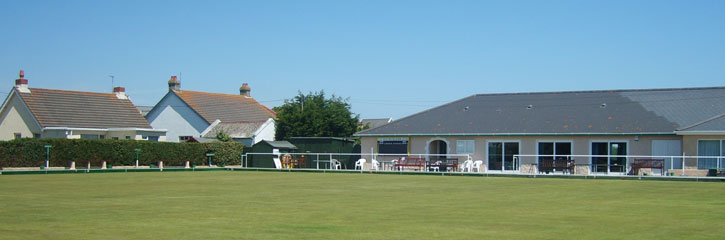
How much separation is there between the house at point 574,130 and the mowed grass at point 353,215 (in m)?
14.9

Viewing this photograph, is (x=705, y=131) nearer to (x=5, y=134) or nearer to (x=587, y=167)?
(x=587, y=167)

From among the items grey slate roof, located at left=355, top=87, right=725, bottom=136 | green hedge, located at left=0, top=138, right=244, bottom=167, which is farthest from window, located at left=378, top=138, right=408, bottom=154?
green hedge, located at left=0, top=138, right=244, bottom=167

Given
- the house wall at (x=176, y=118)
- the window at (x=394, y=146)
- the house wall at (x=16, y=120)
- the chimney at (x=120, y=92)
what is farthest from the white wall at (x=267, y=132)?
the window at (x=394, y=146)

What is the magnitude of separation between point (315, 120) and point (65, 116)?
14.9 m

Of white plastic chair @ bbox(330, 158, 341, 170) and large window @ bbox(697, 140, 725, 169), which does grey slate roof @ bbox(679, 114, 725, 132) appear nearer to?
large window @ bbox(697, 140, 725, 169)

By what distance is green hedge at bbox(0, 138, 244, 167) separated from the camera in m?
31.6

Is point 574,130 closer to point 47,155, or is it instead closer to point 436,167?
point 436,167

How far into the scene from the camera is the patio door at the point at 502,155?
34.6m

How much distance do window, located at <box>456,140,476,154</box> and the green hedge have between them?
1230 cm

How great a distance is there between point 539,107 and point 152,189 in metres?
24.2

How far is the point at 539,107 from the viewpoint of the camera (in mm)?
37844

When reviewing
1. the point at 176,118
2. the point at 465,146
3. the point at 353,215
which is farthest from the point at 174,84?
the point at 353,215

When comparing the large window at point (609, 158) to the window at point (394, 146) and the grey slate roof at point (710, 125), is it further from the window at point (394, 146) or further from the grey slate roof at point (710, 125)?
the window at point (394, 146)

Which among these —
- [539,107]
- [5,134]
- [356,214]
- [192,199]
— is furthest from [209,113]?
[356,214]
